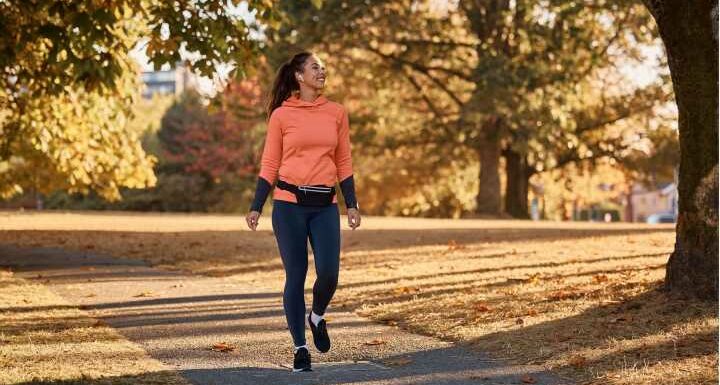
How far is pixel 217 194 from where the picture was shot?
48.1 metres

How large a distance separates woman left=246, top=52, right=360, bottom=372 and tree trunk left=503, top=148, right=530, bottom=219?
94.5ft

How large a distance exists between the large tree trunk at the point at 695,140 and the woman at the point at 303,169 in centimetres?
400

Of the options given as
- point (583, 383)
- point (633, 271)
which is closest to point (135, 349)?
point (583, 383)

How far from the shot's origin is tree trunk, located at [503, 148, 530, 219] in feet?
117

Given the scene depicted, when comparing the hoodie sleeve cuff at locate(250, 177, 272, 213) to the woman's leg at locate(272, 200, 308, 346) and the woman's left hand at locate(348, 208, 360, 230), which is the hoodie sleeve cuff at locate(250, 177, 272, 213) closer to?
the woman's leg at locate(272, 200, 308, 346)

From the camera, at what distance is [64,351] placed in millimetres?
8102

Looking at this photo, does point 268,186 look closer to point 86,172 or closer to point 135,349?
point 135,349

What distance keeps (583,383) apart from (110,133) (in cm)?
1560

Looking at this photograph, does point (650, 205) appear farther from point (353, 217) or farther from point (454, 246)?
point (353, 217)

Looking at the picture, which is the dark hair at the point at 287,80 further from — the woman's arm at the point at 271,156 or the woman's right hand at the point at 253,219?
the woman's right hand at the point at 253,219

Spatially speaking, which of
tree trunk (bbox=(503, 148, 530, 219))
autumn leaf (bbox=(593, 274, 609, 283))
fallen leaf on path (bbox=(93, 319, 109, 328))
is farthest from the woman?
tree trunk (bbox=(503, 148, 530, 219))

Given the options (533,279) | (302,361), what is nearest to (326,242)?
(302,361)

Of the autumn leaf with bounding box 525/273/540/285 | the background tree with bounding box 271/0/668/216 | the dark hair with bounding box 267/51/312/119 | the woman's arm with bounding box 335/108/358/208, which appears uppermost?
the background tree with bounding box 271/0/668/216

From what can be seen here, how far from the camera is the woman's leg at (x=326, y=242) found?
6.93 meters
